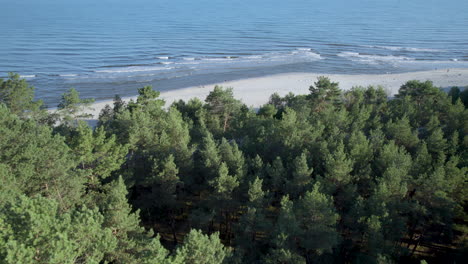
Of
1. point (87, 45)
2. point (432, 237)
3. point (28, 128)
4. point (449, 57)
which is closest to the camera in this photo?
point (28, 128)

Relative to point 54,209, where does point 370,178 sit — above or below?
below

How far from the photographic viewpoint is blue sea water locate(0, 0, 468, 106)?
68.7 meters

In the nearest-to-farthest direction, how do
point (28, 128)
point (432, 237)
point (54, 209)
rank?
point (54, 209) → point (28, 128) → point (432, 237)

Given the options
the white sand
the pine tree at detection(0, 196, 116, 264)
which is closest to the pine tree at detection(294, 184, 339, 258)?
the pine tree at detection(0, 196, 116, 264)

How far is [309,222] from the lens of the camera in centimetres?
1767

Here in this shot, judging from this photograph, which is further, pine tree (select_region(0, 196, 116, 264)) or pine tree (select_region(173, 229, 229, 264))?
pine tree (select_region(173, 229, 229, 264))

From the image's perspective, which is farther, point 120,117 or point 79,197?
point 120,117

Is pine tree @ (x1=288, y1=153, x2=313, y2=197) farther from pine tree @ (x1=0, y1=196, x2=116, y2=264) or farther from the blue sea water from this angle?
the blue sea water

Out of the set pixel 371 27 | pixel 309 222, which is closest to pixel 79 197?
pixel 309 222

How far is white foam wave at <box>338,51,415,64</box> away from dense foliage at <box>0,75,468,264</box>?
Answer: 5700cm

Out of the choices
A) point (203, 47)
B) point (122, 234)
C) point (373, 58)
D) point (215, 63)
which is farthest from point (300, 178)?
point (203, 47)

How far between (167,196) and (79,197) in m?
5.05

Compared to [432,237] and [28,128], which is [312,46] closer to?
[432,237]

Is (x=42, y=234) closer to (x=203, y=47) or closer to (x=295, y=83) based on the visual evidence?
(x=295, y=83)
